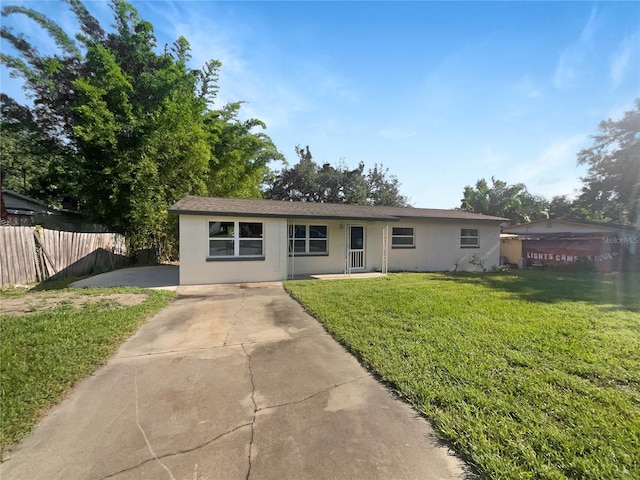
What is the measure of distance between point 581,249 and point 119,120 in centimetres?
2352

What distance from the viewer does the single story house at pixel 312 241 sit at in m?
9.65

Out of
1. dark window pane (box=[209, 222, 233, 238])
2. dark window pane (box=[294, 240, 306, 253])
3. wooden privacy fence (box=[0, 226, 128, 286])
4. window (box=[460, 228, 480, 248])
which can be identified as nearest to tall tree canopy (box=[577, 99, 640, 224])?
window (box=[460, 228, 480, 248])

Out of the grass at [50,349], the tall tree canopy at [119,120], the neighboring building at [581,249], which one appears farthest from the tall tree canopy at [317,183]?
the grass at [50,349]

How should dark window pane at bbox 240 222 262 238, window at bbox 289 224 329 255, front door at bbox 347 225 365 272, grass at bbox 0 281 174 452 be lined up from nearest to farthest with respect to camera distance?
grass at bbox 0 281 174 452
dark window pane at bbox 240 222 262 238
window at bbox 289 224 329 255
front door at bbox 347 225 365 272

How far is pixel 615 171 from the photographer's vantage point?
93.1 ft

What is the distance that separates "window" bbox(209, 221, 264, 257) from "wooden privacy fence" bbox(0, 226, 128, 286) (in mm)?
5593

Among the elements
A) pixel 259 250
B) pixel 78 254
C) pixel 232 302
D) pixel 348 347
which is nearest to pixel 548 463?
pixel 348 347

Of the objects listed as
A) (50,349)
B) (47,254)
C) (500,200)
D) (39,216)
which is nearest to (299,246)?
(50,349)

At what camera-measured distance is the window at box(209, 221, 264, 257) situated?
9.90 meters

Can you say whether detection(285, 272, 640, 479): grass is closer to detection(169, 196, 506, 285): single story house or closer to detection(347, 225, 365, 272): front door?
detection(169, 196, 506, 285): single story house

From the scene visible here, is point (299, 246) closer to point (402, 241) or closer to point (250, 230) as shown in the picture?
point (250, 230)

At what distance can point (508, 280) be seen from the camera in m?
11.0

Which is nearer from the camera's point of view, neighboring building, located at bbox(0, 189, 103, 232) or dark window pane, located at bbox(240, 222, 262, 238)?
dark window pane, located at bbox(240, 222, 262, 238)

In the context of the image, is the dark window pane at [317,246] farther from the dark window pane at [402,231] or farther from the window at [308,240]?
the dark window pane at [402,231]
